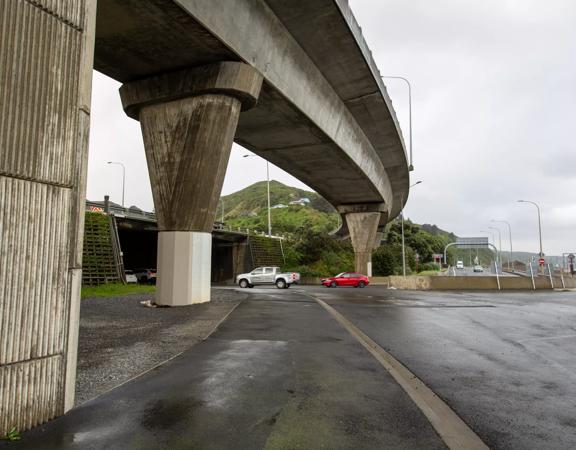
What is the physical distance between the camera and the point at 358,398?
4.88 m

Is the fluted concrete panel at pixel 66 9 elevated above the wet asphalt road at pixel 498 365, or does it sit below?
above

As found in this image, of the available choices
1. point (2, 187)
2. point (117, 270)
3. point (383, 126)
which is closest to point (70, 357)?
point (2, 187)

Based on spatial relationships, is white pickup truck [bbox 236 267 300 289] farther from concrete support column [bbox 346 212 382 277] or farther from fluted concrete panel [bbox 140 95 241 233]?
fluted concrete panel [bbox 140 95 241 233]

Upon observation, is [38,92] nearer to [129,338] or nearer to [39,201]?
[39,201]

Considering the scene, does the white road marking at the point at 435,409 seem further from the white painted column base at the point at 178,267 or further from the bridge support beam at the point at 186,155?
the bridge support beam at the point at 186,155

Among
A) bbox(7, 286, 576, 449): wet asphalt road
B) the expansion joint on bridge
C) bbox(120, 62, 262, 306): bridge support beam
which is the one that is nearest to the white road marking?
bbox(7, 286, 576, 449): wet asphalt road

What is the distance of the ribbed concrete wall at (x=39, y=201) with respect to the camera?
4008 millimetres

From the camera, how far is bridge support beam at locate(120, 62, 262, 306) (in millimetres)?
14617

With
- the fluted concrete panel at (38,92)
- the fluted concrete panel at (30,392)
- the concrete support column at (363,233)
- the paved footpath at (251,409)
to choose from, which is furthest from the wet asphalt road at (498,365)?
the concrete support column at (363,233)

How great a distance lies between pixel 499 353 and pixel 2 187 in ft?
27.8

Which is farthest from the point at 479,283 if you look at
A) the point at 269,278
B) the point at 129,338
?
the point at 129,338

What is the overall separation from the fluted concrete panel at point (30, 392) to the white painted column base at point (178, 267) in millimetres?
10746

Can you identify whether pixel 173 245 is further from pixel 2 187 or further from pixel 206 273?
pixel 2 187

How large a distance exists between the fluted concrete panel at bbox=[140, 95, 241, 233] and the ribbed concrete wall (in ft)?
32.0
